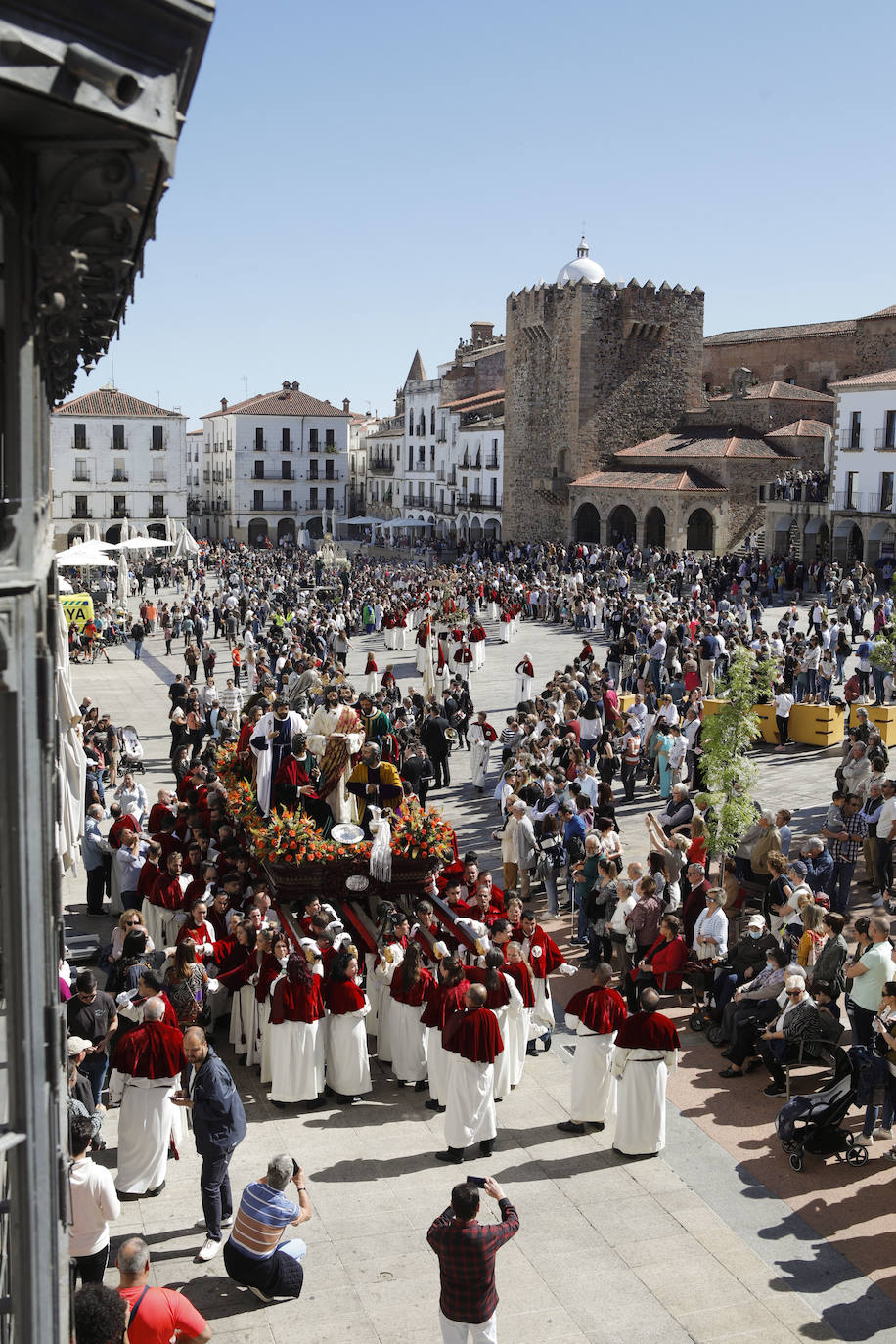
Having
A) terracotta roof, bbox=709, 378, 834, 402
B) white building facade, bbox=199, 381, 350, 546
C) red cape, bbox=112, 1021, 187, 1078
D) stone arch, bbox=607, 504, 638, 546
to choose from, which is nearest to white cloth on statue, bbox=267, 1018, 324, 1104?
red cape, bbox=112, 1021, 187, 1078

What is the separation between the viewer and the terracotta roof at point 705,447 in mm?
47906

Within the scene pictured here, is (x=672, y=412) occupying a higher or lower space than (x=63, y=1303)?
higher

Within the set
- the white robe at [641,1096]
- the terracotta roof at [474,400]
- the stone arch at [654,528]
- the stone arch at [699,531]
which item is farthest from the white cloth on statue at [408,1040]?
the terracotta roof at [474,400]

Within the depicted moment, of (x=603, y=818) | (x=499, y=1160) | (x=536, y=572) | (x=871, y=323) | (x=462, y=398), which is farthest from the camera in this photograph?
(x=462, y=398)

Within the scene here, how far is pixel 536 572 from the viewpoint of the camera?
42781 mm

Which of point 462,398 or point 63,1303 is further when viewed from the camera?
point 462,398

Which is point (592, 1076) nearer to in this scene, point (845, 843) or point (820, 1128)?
point (820, 1128)

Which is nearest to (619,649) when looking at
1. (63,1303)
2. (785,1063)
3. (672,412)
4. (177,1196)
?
(785,1063)

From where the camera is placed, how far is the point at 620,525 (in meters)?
52.5

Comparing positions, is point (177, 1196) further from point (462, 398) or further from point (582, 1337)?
point (462, 398)

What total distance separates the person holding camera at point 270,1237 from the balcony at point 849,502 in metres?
39.8

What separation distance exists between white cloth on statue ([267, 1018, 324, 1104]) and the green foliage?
4892 mm

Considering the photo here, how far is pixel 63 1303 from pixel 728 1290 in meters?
4.92

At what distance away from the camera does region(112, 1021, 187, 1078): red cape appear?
7.66 metres
